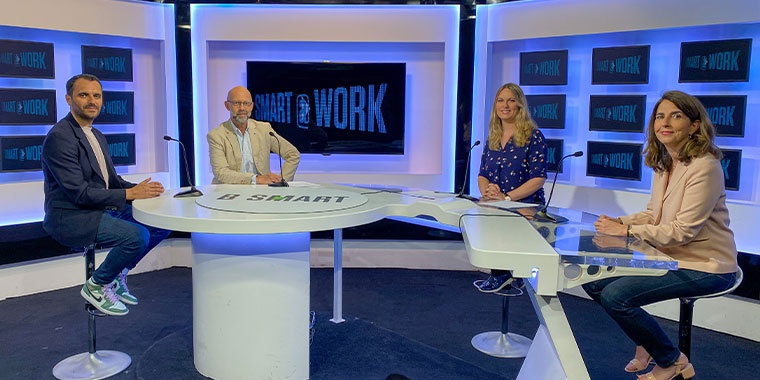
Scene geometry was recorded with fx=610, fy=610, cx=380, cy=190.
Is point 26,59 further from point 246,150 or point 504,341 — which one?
point 504,341

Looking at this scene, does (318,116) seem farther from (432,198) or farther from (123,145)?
(432,198)

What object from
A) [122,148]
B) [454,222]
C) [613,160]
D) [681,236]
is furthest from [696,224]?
[122,148]

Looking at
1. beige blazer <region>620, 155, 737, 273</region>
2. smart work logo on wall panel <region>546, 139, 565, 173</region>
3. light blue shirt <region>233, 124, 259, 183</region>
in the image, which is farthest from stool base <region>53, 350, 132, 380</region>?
smart work logo on wall panel <region>546, 139, 565, 173</region>

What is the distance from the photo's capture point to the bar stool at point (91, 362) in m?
3.04

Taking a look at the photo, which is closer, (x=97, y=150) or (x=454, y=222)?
(x=454, y=222)

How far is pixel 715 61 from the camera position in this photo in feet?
12.5

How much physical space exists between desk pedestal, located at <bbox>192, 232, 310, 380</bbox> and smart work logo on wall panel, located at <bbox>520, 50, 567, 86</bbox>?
2.67 m

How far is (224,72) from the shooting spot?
5.23 meters

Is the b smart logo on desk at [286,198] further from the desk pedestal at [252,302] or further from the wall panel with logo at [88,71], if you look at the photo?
the wall panel with logo at [88,71]

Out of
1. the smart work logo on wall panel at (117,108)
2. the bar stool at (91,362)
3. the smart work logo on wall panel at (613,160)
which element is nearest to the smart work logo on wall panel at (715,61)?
the smart work logo on wall panel at (613,160)

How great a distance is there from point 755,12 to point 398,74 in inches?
101

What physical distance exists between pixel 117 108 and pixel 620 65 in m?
3.84

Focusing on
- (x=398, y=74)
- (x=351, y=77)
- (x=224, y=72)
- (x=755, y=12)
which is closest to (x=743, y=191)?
(x=755, y=12)

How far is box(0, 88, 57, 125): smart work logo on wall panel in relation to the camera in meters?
4.29
